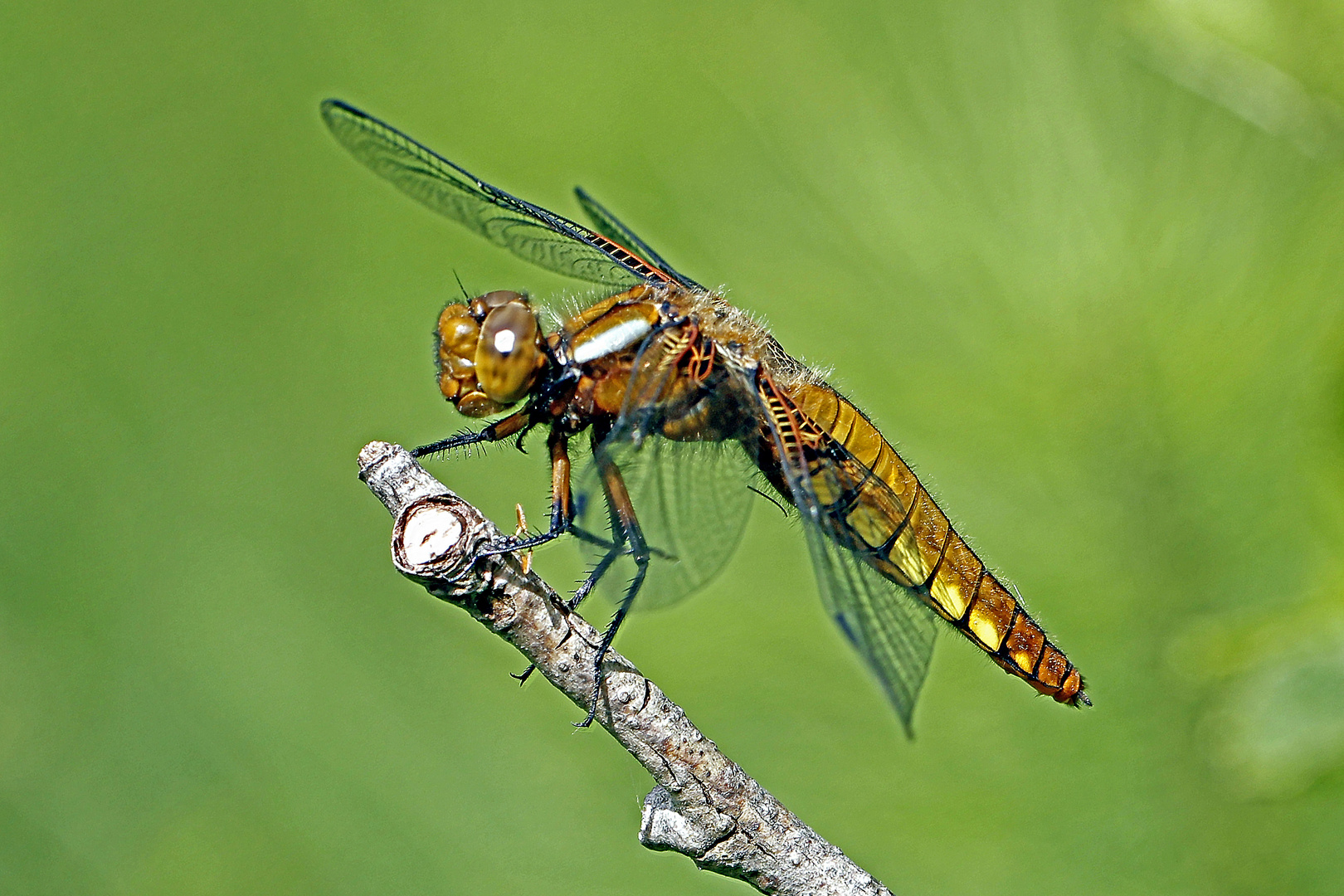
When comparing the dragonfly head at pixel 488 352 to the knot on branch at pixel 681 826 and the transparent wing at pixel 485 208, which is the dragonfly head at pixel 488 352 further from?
the knot on branch at pixel 681 826

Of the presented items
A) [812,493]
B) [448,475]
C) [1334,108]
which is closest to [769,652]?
[812,493]

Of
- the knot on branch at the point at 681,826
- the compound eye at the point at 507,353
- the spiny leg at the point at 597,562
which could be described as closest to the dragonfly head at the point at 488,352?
the compound eye at the point at 507,353

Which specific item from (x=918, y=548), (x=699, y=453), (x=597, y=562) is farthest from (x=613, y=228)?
(x=918, y=548)

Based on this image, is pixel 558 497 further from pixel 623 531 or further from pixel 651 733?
pixel 651 733

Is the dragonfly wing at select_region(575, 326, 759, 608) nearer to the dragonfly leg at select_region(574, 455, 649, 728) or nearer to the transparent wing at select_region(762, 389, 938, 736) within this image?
the dragonfly leg at select_region(574, 455, 649, 728)

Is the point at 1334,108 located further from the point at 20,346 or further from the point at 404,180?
the point at 20,346
